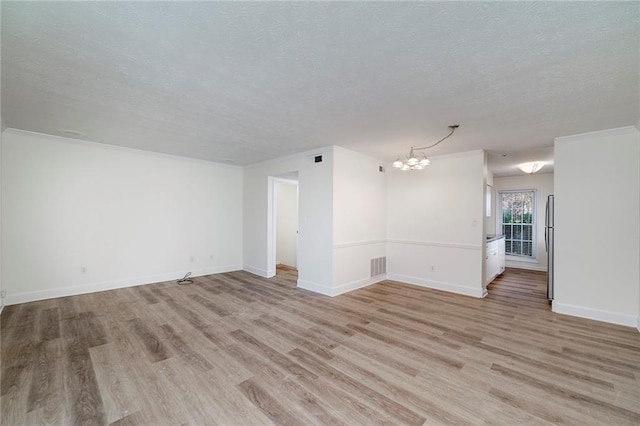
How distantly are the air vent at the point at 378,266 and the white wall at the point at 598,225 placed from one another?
9.37 feet

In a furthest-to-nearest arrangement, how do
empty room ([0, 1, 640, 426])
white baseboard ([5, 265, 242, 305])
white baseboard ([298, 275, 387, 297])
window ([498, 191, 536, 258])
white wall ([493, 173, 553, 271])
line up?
window ([498, 191, 536, 258]) → white wall ([493, 173, 553, 271]) → white baseboard ([298, 275, 387, 297]) → white baseboard ([5, 265, 242, 305]) → empty room ([0, 1, 640, 426])

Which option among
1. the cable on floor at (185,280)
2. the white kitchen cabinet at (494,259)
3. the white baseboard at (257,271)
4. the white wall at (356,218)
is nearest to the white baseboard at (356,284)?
the white wall at (356,218)

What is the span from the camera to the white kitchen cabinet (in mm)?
5289

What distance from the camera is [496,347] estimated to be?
2.79 meters

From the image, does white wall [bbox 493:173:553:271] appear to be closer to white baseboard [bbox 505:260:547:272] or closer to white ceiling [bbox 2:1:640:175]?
white baseboard [bbox 505:260:547:272]

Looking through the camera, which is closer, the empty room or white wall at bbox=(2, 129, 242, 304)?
the empty room

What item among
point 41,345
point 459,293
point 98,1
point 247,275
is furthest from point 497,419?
point 247,275

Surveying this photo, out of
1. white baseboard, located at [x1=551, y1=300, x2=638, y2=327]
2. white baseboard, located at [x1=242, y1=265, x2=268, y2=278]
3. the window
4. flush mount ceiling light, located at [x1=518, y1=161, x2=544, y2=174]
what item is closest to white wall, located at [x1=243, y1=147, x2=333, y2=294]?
white baseboard, located at [x1=242, y1=265, x2=268, y2=278]

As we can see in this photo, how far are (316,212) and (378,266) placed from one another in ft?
6.38

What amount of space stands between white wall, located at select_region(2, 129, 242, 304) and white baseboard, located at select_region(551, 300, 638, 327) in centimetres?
655

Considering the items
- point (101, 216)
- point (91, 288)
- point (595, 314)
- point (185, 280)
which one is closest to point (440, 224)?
point (595, 314)

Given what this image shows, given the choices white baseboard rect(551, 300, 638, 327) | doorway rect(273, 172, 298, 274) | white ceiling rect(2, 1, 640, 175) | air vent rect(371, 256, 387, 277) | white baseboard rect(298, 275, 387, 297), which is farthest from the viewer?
doorway rect(273, 172, 298, 274)

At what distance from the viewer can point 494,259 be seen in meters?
5.83

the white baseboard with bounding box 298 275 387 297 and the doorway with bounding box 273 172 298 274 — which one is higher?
the doorway with bounding box 273 172 298 274
